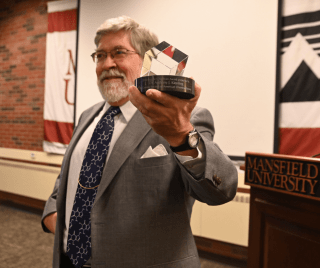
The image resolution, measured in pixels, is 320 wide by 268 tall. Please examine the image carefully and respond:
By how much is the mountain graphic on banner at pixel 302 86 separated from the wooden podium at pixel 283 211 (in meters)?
1.51

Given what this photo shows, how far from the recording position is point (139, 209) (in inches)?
33.8

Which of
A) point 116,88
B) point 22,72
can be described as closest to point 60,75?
point 22,72

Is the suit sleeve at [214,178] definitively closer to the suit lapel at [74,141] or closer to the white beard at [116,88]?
the white beard at [116,88]

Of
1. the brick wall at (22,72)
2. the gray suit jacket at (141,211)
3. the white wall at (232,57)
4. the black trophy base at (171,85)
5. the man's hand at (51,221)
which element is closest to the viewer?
the black trophy base at (171,85)

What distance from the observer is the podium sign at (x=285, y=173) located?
883 mm

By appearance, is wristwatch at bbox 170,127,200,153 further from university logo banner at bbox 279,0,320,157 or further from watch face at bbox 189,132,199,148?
university logo banner at bbox 279,0,320,157

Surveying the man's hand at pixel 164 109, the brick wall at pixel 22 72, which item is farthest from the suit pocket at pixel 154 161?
the brick wall at pixel 22 72

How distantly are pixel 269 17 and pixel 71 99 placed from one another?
9.16ft

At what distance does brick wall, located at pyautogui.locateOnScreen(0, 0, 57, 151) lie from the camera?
412 cm

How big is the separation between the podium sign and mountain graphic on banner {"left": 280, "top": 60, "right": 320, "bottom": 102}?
151cm

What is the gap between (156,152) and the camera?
88 centimetres

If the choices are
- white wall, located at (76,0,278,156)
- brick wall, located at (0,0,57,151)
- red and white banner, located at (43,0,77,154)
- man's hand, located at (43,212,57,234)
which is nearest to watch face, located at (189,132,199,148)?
man's hand, located at (43,212,57,234)

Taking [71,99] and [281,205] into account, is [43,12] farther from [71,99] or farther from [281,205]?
[281,205]

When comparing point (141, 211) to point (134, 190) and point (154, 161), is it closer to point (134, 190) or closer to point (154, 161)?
point (134, 190)
